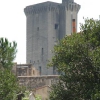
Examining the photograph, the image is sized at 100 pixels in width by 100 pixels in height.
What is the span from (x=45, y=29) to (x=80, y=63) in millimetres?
96421

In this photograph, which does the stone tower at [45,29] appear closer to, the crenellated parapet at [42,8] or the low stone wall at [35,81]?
the crenellated parapet at [42,8]

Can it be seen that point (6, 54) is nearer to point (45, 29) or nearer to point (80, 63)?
point (80, 63)

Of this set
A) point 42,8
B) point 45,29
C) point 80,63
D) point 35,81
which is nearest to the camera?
point 80,63

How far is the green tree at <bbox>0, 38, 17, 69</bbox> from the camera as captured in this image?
40.5 metres

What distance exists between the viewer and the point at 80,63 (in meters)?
28.7

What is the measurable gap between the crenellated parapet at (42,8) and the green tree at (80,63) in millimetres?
98151

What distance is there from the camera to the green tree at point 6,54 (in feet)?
133

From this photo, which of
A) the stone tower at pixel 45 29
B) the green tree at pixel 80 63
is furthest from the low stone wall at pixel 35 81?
the stone tower at pixel 45 29

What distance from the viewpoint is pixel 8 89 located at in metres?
35.9

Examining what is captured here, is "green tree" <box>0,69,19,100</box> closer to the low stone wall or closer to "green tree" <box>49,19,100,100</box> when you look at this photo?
"green tree" <box>49,19,100,100</box>

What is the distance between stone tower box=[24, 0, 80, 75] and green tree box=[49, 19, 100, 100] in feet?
300

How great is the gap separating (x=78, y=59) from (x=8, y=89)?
8642 millimetres

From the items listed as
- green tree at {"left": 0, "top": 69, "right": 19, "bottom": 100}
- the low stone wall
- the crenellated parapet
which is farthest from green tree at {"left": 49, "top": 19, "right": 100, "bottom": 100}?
the crenellated parapet

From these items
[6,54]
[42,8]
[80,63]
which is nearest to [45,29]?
[42,8]
